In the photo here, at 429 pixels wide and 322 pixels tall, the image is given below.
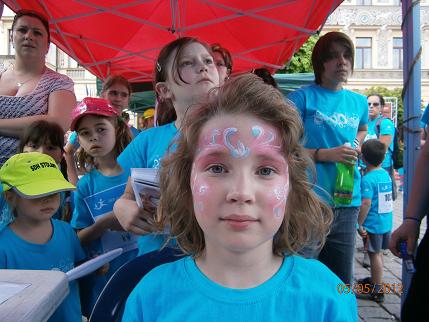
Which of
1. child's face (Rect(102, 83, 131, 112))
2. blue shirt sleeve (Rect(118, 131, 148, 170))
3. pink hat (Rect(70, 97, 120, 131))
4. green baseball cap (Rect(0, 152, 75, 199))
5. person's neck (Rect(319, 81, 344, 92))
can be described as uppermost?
child's face (Rect(102, 83, 131, 112))

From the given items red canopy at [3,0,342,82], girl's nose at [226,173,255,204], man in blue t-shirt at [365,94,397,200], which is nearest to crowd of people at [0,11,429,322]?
girl's nose at [226,173,255,204]

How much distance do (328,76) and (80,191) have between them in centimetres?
165

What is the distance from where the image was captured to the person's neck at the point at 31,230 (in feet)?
6.30

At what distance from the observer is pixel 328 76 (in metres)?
2.64

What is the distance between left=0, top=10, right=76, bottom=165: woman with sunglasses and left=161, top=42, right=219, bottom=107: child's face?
1.05 metres

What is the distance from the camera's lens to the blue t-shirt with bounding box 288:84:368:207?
2.53m

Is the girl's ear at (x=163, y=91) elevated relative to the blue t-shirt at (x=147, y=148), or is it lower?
elevated

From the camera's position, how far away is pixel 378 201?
405 centimetres

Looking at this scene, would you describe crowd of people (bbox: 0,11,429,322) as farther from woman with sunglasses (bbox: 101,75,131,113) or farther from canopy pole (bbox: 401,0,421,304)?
canopy pole (bbox: 401,0,421,304)

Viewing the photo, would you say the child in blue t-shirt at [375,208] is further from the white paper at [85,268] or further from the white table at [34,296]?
the white table at [34,296]

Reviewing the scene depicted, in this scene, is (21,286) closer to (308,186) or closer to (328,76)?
(308,186)

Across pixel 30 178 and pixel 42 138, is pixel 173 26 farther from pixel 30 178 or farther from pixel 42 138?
pixel 30 178

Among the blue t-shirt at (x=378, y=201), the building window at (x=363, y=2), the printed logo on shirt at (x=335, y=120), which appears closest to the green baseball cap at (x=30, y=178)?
the printed logo on shirt at (x=335, y=120)

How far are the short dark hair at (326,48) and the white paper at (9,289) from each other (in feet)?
7.03
